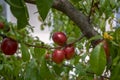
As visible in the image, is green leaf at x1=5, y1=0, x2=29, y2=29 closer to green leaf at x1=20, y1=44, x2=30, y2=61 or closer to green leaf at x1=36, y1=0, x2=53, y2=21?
green leaf at x1=36, y1=0, x2=53, y2=21

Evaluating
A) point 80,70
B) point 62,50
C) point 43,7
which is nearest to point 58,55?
point 62,50

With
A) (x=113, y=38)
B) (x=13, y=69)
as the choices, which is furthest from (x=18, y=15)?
(x=13, y=69)

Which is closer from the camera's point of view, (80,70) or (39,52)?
(39,52)

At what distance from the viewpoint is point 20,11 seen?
2.27 ft

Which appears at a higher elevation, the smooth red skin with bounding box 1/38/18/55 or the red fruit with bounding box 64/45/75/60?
the smooth red skin with bounding box 1/38/18/55

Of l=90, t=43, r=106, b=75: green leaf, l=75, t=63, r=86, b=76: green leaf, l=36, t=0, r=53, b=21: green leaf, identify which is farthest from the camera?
l=75, t=63, r=86, b=76: green leaf

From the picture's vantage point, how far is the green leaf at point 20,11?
2.21 ft

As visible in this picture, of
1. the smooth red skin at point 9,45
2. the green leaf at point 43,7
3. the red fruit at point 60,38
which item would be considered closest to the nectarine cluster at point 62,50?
the red fruit at point 60,38

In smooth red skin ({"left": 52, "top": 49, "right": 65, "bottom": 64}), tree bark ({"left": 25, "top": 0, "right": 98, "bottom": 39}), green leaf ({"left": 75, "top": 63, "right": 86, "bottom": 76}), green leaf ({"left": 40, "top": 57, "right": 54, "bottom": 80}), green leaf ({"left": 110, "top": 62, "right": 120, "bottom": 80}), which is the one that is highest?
tree bark ({"left": 25, "top": 0, "right": 98, "bottom": 39})

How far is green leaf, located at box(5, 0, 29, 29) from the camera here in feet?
2.21

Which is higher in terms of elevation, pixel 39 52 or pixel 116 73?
pixel 39 52

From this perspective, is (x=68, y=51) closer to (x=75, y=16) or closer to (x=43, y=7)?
(x=75, y=16)

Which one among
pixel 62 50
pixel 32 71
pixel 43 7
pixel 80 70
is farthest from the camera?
pixel 80 70

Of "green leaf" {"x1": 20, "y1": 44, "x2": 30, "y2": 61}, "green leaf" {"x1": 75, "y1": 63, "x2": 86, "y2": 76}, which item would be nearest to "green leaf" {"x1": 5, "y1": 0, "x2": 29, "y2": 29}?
"green leaf" {"x1": 20, "y1": 44, "x2": 30, "y2": 61}
